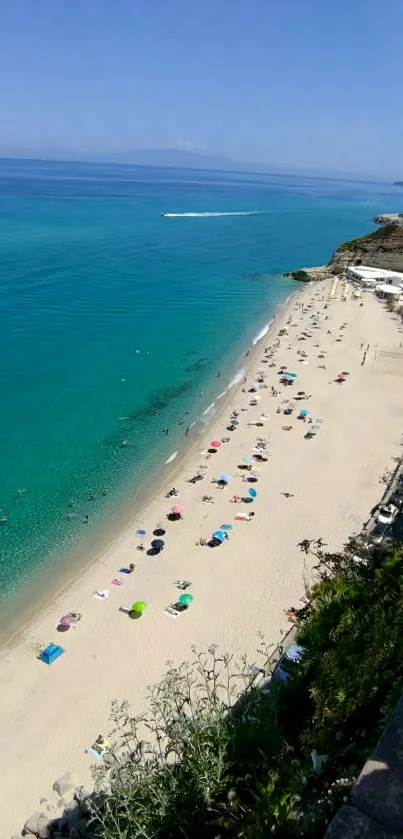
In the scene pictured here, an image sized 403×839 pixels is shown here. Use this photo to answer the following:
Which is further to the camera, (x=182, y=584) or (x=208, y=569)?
(x=208, y=569)

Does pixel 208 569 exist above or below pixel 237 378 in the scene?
below

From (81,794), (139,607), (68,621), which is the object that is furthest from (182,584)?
(81,794)

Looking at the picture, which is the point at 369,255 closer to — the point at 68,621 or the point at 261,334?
the point at 261,334

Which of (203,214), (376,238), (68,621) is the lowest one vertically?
(68,621)

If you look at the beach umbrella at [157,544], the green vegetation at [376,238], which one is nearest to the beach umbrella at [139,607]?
the beach umbrella at [157,544]

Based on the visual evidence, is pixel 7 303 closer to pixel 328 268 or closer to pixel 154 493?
pixel 154 493

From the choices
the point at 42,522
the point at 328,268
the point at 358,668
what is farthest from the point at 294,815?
the point at 328,268
